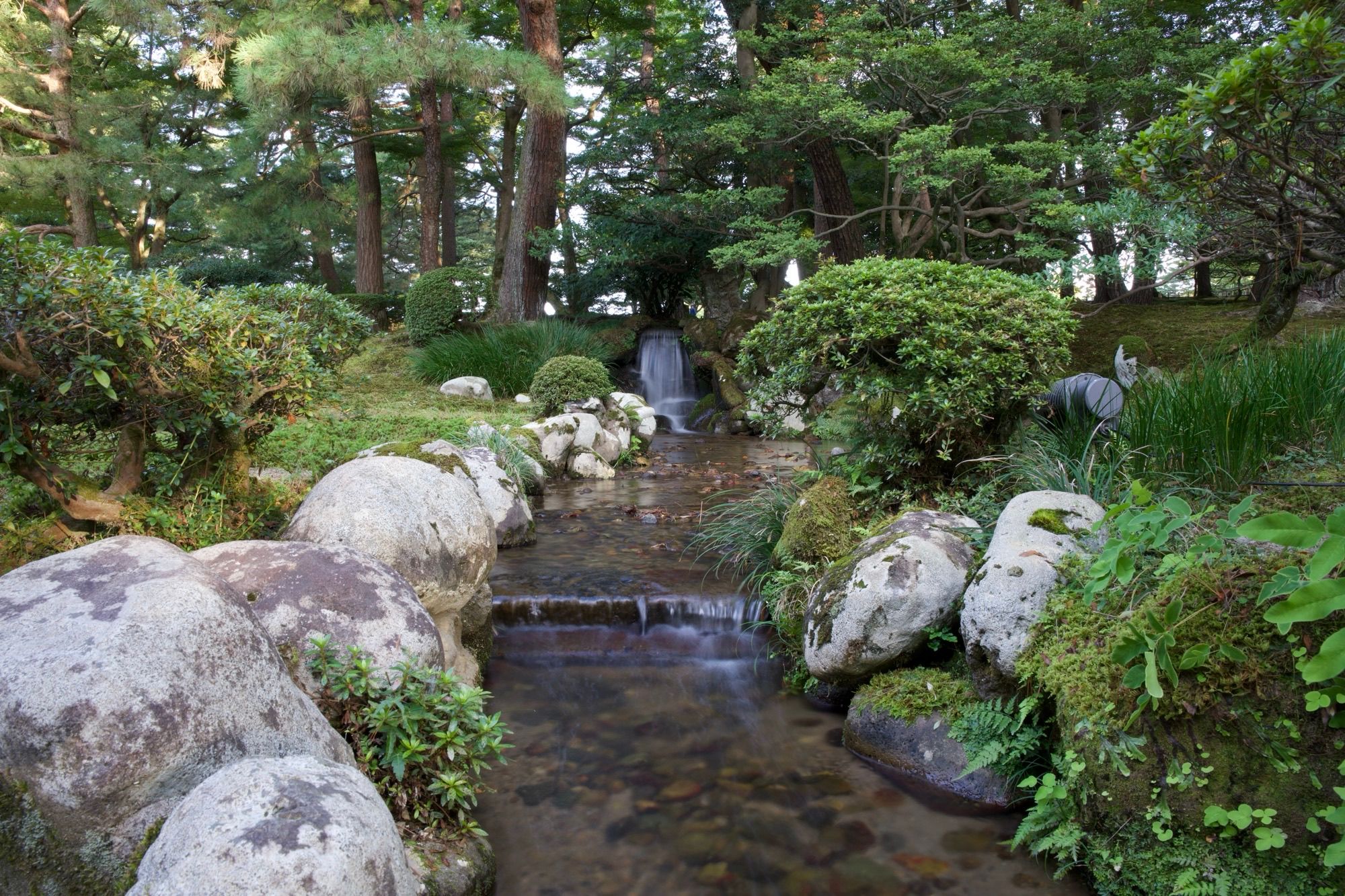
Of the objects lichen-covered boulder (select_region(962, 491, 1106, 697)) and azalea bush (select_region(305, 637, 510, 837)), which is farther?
lichen-covered boulder (select_region(962, 491, 1106, 697))

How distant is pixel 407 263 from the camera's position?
114ft

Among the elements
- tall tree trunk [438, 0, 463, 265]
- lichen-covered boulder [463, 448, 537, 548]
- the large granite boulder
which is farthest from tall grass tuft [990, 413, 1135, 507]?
tall tree trunk [438, 0, 463, 265]

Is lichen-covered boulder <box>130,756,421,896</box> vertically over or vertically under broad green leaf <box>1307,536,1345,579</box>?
under

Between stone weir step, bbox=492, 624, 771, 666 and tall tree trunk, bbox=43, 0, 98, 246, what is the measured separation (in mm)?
14616

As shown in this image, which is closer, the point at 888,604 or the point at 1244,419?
the point at 1244,419

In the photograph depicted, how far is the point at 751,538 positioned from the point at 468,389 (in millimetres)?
7597

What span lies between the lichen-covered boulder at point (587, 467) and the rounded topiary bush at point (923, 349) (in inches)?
181

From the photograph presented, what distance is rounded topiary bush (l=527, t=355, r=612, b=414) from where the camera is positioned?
1097 centimetres

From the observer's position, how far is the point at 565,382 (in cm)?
1101

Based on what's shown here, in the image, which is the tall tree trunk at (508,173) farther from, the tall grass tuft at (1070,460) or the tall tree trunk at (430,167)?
the tall grass tuft at (1070,460)

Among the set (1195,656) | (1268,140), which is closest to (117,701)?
(1195,656)

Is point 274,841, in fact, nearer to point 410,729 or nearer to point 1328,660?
point 410,729

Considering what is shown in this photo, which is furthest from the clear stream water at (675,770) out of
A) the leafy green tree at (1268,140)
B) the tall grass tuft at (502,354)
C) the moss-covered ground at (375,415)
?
the tall grass tuft at (502,354)

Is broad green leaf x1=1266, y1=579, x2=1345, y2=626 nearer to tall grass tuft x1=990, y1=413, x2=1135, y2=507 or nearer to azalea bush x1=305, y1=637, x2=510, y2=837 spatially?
tall grass tuft x1=990, y1=413, x2=1135, y2=507
